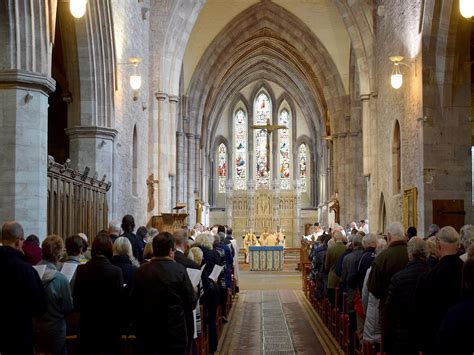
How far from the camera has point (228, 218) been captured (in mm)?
41969

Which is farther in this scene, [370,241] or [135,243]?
[135,243]

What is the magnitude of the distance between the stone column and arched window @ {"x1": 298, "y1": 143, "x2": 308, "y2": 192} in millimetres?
31628

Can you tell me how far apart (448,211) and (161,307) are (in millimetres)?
9647

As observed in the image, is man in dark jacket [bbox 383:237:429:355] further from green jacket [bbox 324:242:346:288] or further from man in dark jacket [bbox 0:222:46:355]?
green jacket [bbox 324:242:346:288]

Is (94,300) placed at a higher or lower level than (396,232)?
lower

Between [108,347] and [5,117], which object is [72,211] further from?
[108,347]

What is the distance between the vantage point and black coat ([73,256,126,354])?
213 inches

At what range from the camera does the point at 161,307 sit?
524cm

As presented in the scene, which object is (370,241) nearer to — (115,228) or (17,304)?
(115,228)

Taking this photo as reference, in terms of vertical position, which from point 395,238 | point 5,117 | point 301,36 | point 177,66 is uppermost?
point 301,36

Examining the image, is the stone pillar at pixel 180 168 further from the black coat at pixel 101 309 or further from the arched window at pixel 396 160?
the black coat at pixel 101 309

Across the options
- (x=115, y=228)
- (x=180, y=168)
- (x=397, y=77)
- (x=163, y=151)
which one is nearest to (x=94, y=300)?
(x=115, y=228)

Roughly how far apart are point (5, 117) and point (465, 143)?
8886 millimetres

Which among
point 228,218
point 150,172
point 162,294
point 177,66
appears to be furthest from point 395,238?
point 228,218
